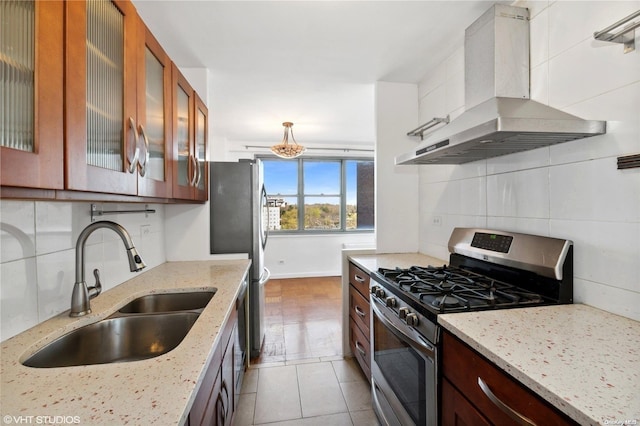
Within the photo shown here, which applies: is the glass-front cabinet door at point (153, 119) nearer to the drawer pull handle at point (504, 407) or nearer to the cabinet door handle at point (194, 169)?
the cabinet door handle at point (194, 169)

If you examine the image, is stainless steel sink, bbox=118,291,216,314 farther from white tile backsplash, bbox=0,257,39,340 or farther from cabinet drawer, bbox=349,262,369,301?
cabinet drawer, bbox=349,262,369,301

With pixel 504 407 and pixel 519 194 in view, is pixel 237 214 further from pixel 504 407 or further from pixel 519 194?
pixel 504 407

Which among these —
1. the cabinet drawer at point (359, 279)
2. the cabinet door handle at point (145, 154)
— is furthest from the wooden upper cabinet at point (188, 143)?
the cabinet drawer at point (359, 279)

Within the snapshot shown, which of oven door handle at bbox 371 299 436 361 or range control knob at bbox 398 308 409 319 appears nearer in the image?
oven door handle at bbox 371 299 436 361

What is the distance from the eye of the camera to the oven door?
1.17m

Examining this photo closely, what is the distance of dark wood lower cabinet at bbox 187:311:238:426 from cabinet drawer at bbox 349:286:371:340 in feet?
2.98

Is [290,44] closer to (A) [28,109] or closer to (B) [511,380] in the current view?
(A) [28,109]

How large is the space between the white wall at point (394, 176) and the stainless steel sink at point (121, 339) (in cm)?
178

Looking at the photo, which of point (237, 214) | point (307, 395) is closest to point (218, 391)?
point (307, 395)

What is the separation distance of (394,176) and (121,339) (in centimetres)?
224

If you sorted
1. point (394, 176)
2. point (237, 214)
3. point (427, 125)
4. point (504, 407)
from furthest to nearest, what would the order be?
point (394, 176), point (237, 214), point (427, 125), point (504, 407)

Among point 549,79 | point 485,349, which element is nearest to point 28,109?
point 485,349

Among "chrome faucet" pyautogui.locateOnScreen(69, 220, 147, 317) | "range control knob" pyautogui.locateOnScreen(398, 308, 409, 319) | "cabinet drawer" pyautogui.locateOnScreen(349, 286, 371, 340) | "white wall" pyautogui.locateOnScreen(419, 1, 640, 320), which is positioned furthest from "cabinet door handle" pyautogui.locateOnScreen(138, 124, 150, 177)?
"white wall" pyautogui.locateOnScreen(419, 1, 640, 320)

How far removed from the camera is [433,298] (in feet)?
4.23
